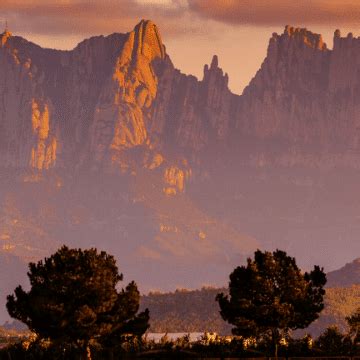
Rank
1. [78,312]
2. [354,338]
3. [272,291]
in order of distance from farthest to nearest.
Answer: [354,338] → [272,291] → [78,312]

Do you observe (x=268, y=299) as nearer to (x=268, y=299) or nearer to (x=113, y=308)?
(x=268, y=299)

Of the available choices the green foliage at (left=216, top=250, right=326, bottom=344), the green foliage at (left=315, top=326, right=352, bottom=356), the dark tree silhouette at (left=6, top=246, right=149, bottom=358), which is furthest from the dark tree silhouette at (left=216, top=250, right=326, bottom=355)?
the dark tree silhouette at (left=6, top=246, right=149, bottom=358)

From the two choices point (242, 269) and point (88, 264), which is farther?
point (242, 269)

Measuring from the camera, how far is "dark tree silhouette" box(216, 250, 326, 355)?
110500 mm

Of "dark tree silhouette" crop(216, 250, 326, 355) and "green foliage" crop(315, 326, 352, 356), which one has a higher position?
"dark tree silhouette" crop(216, 250, 326, 355)

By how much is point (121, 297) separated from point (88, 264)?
10.8 ft

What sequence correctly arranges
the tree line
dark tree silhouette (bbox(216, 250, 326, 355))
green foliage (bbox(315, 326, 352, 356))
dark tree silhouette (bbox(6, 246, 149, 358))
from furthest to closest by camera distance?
green foliage (bbox(315, 326, 352, 356)) < dark tree silhouette (bbox(216, 250, 326, 355)) < the tree line < dark tree silhouette (bbox(6, 246, 149, 358))

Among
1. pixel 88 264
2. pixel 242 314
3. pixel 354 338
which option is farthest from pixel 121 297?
pixel 354 338

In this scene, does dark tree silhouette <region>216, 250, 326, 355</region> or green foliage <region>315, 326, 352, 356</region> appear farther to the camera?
green foliage <region>315, 326, 352, 356</region>

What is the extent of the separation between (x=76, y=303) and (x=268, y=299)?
15281mm

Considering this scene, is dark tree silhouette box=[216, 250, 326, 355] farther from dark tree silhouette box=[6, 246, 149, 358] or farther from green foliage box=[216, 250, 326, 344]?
dark tree silhouette box=[6, 246, 149, 358]

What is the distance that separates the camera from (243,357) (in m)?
107

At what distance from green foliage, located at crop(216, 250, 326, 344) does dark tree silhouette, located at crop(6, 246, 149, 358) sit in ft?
26.6

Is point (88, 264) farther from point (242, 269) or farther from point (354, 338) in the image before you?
point (354, 338)
